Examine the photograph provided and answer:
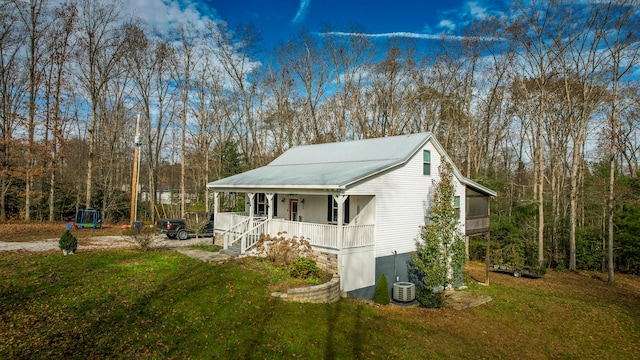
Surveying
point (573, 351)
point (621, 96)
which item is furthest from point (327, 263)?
point (621, 96)

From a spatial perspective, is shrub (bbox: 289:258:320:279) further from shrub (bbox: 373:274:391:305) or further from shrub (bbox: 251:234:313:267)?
shrub (bbox: 373:274:391:305)

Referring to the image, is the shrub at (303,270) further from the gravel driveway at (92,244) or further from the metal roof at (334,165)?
the gravel driveway at (92,244)

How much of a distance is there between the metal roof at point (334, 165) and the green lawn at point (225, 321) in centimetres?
387

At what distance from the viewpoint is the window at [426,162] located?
53.9 feet

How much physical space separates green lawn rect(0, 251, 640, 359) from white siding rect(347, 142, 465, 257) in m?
3.03

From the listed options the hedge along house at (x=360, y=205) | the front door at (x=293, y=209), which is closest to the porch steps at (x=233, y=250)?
the hedge along house at (x=360, y=205)

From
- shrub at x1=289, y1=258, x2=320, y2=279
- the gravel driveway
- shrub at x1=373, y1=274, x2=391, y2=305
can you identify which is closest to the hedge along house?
shrub at x1=373, y1=274, x2=391, y2=305

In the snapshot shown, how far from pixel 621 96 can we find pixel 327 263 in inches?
951

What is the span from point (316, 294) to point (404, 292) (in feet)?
14.9

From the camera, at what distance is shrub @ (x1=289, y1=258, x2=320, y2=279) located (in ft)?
39.1

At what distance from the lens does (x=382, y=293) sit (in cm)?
1289

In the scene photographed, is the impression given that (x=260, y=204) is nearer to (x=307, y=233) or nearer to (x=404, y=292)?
(x=307, y=233)

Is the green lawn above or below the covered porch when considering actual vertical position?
below

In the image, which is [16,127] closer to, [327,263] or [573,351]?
[327,263]
